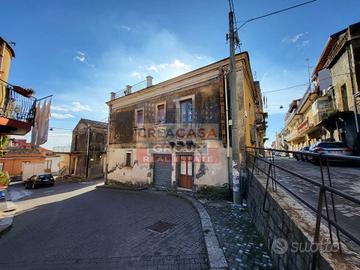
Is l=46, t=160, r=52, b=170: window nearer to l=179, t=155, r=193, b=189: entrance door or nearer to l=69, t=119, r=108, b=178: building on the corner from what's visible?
l=69, t=119, r=108, b=178: building on the corner

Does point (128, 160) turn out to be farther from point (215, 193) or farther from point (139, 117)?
point (215, 193)

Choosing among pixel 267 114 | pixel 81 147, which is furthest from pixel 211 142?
pixel 81 147

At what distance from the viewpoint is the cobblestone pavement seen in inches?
127

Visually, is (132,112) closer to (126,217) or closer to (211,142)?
(211,142)

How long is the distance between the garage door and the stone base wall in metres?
6.91

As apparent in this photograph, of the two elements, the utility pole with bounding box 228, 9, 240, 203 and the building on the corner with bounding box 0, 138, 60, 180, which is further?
the building on the corner with bounding box 0, 138, 60, 180

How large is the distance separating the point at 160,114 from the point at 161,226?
742 centimetres

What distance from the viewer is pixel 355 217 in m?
2.92

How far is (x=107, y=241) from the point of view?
14.7ft

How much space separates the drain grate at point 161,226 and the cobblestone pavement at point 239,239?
52.7 inches

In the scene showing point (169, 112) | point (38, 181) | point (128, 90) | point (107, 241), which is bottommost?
point (38, 181)

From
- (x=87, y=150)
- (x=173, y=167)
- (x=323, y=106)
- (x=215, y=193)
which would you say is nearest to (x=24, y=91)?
(x=173, y=167)

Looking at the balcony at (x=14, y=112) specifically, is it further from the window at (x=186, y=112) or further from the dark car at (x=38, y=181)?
the dark car at (x=38, y=181)

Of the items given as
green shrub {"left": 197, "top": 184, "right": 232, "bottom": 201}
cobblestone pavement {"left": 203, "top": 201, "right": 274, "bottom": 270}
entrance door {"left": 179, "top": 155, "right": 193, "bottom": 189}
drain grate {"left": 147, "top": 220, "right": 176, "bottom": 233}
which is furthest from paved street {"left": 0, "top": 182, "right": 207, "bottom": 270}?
entrance door {"left": 179, "top": 155, "right": 193, "bottom": 189}
